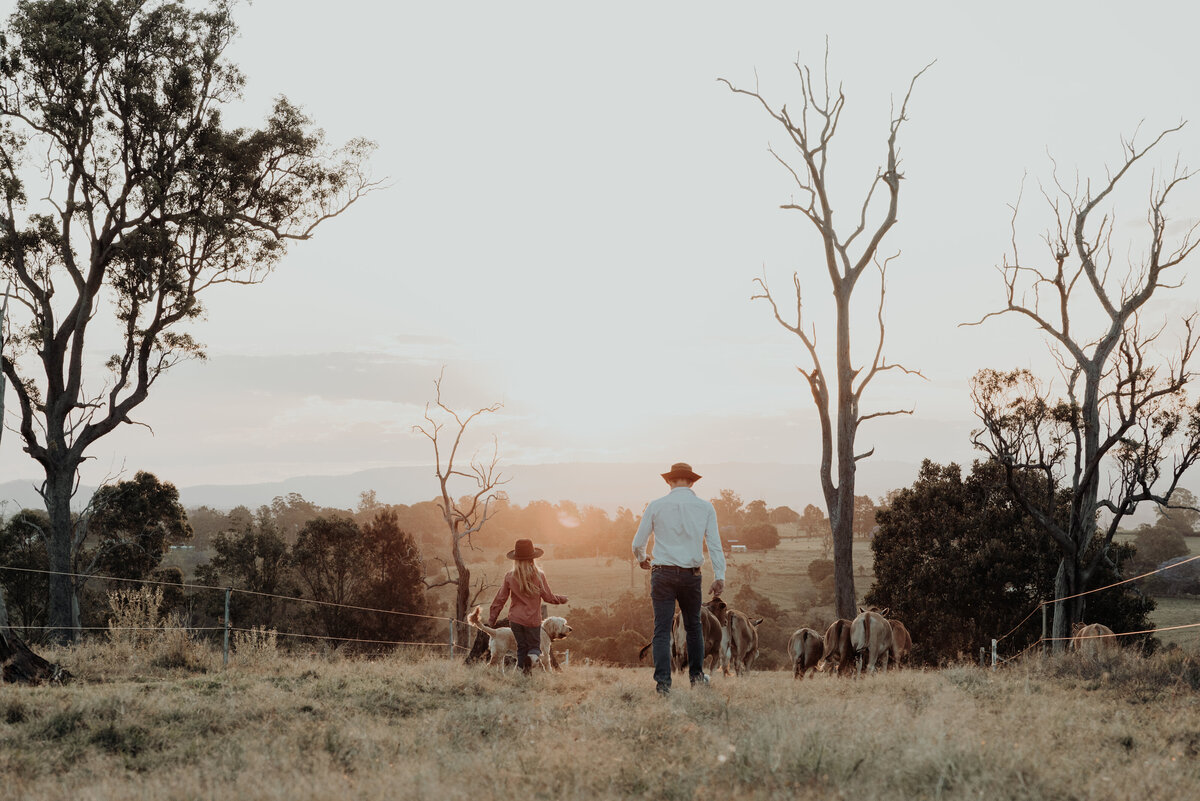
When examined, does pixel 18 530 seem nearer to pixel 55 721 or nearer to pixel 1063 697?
pixel 55 721

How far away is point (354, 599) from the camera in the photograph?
4678 centimetres

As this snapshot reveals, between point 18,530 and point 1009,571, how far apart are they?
4071 cm

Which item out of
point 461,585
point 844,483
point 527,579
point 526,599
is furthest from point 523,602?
point 461,585

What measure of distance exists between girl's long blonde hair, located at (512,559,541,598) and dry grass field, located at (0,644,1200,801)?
5.20 feet

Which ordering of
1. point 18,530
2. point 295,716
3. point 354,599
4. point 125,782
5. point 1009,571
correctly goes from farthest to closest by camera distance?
point 354,599 < point 18,530 < point 1009,571 < point 295,716 < point 125,782

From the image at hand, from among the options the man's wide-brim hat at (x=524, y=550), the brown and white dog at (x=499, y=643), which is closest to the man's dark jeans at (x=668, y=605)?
the man's wide-brim hat at (x=524, y=550)

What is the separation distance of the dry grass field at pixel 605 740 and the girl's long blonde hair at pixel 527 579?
1.58 meters

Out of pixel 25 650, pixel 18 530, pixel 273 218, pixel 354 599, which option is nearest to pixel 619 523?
pixel 354 599

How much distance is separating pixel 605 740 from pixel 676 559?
10.1 ft

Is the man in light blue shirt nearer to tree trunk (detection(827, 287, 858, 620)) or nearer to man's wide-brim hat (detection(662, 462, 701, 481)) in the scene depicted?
man's wide-brim hat (detection(662, 462, 701, 481))

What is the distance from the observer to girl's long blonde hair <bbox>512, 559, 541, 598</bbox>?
1077cm

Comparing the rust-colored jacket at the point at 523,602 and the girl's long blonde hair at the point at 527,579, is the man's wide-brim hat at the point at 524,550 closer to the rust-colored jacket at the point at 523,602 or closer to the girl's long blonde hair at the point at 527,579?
the girl's long blonde hair at the point at 527,579

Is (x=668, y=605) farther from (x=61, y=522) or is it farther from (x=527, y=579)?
(x=61, y=522)

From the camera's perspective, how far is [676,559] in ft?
28.5
